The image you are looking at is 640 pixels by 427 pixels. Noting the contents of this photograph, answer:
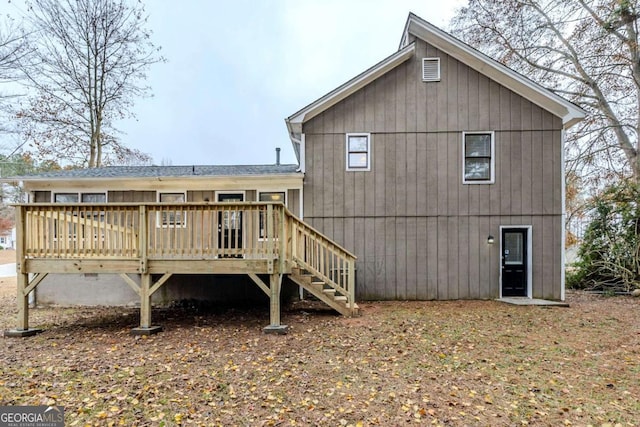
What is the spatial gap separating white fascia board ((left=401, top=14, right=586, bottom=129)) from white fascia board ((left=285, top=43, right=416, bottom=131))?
57cm

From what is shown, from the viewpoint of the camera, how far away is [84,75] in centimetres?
1684

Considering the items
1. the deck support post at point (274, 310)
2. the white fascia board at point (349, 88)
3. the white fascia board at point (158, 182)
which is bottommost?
the deck support post at point (274, 310)

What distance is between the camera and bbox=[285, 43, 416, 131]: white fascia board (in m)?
8.95

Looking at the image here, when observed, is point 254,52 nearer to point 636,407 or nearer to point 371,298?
point 371,298

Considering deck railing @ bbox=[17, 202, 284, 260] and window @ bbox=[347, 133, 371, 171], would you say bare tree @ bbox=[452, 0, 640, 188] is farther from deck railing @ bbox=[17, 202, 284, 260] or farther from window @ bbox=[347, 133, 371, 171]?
deck railing @ bbox=[17, 202, 284, 260]

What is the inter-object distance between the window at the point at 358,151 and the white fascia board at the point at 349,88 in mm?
1016

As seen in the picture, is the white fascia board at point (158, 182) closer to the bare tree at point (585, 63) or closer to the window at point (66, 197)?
the window at point (66, 197)

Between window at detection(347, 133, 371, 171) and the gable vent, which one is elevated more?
the gable vent

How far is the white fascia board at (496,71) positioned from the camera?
28.8 feet

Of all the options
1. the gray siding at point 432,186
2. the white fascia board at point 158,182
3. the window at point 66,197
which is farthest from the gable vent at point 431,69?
the window at point 66,197

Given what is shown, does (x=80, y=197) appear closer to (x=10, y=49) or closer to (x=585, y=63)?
(x=10, y=49)

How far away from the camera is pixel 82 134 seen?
690 inches

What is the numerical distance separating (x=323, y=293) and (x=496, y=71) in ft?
23.4

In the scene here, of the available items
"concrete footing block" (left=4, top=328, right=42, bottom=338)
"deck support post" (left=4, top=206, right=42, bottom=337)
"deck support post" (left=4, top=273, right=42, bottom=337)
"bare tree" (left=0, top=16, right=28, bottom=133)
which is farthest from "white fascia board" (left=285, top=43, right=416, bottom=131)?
"bare tree" (left=0, top=16, right=28, bottom=133)
